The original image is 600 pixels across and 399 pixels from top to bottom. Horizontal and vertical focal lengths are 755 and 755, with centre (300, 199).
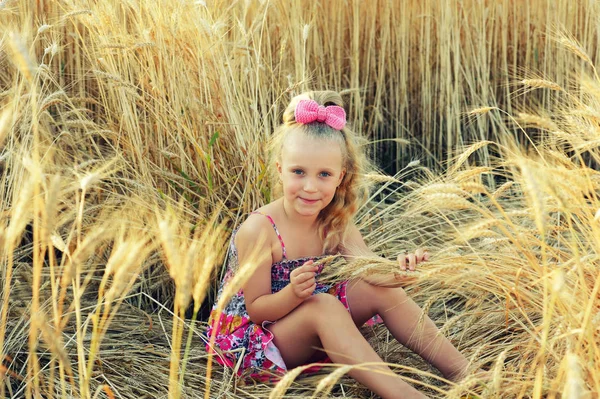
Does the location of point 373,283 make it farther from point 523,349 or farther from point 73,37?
point 73,37

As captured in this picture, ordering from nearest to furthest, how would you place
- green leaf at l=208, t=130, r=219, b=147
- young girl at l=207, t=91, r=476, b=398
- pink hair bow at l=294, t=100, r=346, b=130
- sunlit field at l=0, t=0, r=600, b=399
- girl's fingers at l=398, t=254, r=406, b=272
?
sunlit field at l=0, t=0, r=600, b=399 < girl's fingers at l=398, t=254, r=406, b=272 < young girl at l=207, t=91, r=476, b=398 < pink hair bow at l=294, t=100, r=346, b=130 < green leaf at l=208, t=130, r=219, b=147

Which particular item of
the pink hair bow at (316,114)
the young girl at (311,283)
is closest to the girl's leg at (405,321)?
the young girl at (311,283)

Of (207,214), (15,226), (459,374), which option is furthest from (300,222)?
(15,226)

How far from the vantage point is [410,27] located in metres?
3.24

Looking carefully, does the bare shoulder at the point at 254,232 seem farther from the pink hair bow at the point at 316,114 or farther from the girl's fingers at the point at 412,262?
the girl's fingers at the point at 412,262

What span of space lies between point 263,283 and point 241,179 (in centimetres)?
53

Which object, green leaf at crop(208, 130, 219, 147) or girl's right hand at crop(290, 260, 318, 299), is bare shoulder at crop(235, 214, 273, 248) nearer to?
girl's right hand at crop(290, 260, 318, 299)

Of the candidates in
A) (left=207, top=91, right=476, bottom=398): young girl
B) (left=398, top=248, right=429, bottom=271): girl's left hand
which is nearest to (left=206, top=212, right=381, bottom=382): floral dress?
(left=207, top=91, right=476, bottom=398): young girl

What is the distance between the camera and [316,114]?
191cm

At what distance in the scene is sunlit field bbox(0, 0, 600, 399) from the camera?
1304mm

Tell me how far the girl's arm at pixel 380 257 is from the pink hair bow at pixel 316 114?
0.31 meters

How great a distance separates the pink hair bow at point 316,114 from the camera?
1.91 m

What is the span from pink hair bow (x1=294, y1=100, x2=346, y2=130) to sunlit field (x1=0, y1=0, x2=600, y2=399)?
193 mm

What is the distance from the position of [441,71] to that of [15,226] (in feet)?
7.80
